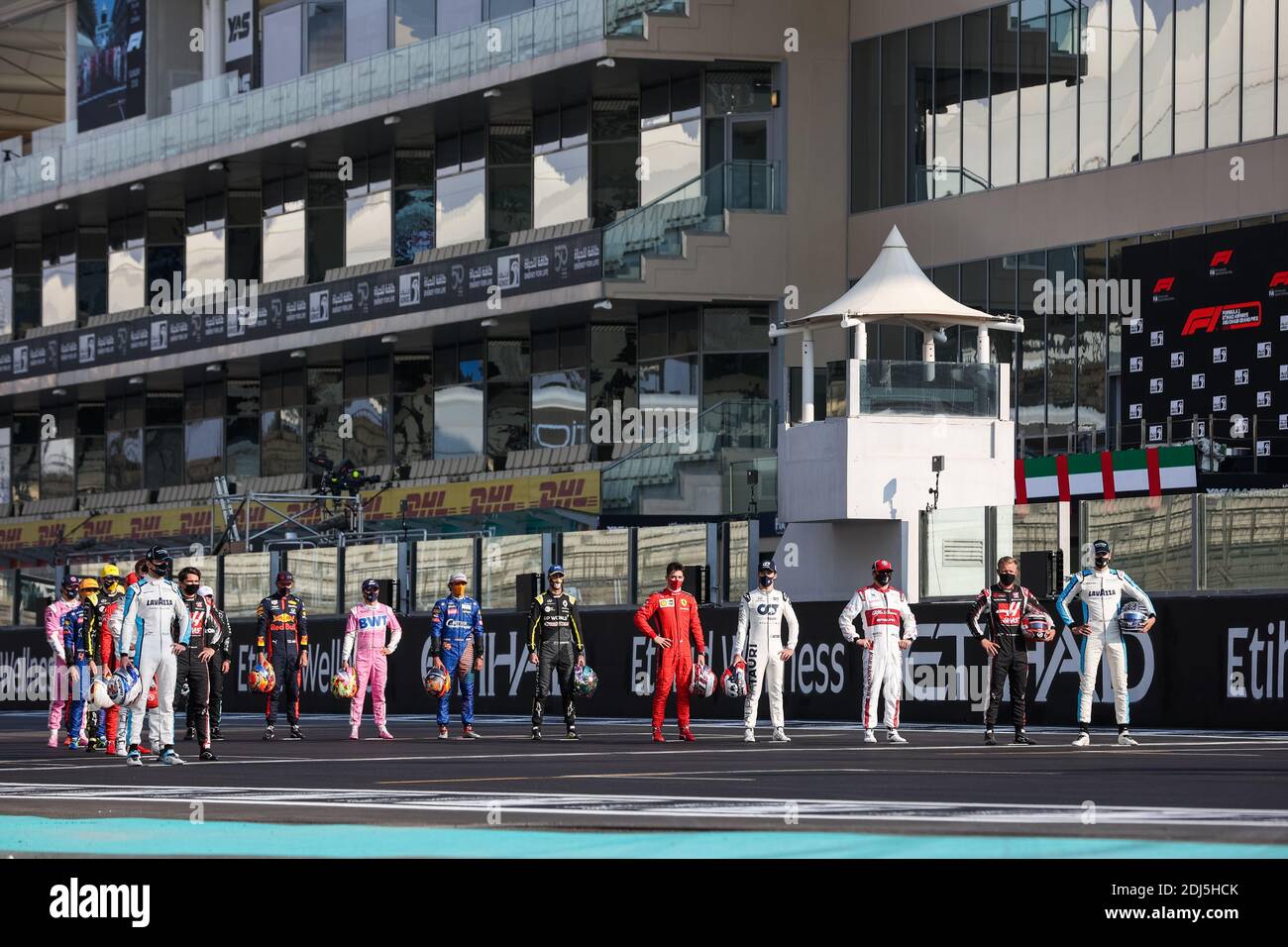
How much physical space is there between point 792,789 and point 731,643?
1444 cm

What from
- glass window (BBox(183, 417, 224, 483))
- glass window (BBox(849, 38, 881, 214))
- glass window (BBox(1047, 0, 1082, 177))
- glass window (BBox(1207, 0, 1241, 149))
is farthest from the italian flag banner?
glass window (BBox(183, 417, 224, 483))

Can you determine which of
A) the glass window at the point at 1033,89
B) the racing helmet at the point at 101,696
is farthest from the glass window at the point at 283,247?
the racing helmet at the point at 101,696

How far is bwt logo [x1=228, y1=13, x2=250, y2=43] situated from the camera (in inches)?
2308

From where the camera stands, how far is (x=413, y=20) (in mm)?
53312

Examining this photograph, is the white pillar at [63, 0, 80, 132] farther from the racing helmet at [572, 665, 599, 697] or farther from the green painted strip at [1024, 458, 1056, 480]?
the racing helmet at [572, 665, 599, 697]

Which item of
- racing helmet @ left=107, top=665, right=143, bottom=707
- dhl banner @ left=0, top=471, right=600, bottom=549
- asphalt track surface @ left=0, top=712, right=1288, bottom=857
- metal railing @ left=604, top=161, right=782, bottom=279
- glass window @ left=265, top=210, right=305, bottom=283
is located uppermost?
glass window @ left=265, top=210, right=305, bottom=283

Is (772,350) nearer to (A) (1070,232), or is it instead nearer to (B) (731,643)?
(A) (1070,232)

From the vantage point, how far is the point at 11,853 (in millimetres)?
11594

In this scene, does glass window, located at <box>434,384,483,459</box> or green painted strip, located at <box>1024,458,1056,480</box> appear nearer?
green painted strip, located at <box>1024,458,1056,480</box>

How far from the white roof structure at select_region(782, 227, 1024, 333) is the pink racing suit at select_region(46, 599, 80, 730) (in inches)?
472

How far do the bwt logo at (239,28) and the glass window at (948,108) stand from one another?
71.1 ft

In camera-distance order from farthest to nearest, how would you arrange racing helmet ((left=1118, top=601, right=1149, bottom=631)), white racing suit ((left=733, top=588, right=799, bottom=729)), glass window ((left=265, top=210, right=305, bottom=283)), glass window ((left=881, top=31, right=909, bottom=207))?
1. glass window ((left=265, top=210, right=305, bottom=283))
2. glass window ((left=881, top=31, right=909, bottom=207))
3. white racing suit ((left=733, top=588, right=799, bottom=729))
4. racing helmet ((left=1118, top=601, right=1149, bottom=631))

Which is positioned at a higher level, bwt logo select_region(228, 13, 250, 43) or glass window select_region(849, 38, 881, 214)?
bwt logo select_region(228, 13, 250, 43)

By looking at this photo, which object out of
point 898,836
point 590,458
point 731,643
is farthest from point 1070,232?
point 898,836
